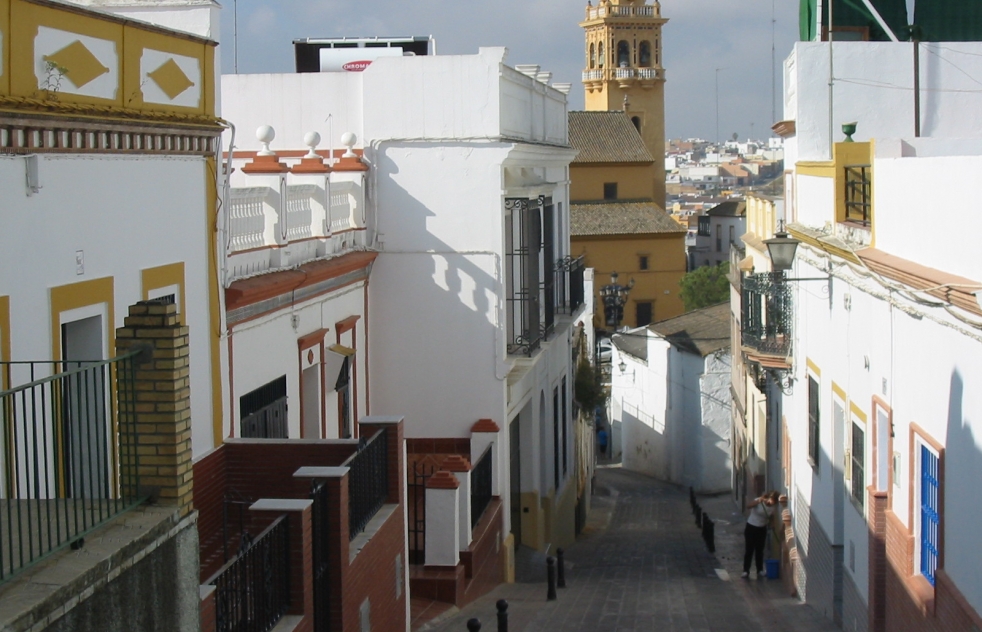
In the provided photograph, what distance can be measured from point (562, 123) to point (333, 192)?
8452mm

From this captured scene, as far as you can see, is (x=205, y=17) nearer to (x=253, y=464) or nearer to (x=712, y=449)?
(x=253, y=464)

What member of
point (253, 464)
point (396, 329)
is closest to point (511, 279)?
point (396, 329)

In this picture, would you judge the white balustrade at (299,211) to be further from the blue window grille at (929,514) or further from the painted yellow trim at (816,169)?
the blue window grille at (929,514)

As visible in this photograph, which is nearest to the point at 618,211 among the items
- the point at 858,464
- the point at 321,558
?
the point at 858,464

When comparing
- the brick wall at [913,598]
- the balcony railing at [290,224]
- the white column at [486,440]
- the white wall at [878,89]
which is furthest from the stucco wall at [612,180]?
the brick wall at [913,598]

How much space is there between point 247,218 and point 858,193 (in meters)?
6.93

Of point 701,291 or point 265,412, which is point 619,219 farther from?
point 265,412

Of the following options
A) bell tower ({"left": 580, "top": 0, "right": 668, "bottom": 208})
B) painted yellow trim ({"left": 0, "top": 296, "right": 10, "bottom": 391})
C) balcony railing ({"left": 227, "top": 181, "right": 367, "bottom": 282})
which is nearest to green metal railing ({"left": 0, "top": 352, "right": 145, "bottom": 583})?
painted yellow trim ({"left": 0, "top": 296, "right": 10, "bottom": 391})

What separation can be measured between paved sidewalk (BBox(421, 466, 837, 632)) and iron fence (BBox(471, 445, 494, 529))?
1.00 m

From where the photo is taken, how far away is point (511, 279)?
17.1 metres

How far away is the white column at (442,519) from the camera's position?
13383 mm

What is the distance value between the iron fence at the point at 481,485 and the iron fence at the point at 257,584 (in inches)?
251

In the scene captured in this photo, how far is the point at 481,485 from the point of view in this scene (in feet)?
52.2

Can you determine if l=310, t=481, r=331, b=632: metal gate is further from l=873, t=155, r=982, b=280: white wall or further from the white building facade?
l=873, t=155, r=982, b=280: white wall
